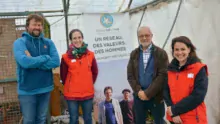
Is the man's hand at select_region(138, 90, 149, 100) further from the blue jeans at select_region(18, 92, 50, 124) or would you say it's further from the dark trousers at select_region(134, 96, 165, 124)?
the blue jeans at select_region(18, 92, 50, 124)

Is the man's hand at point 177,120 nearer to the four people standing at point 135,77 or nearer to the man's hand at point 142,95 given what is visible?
the four people standing at point 135,77

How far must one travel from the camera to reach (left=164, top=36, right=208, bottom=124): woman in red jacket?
204cm

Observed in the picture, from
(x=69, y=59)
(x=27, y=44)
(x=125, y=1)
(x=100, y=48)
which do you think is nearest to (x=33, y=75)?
(x=27, y=44)

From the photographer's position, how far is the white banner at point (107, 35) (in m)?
3.52

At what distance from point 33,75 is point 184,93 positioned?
1.47m

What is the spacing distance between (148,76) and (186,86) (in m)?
0.58

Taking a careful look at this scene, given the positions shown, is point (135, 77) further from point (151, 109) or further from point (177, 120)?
point (177, 120)

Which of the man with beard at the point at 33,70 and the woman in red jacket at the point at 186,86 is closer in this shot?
the woman in red jacket at the point at 186,86

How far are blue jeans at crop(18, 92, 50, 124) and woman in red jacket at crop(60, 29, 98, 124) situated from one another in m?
0.31

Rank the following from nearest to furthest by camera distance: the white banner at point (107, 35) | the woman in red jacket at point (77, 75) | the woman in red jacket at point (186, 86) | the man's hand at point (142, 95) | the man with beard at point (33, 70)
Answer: the woman in red jacket at point (186, 86) → the man with beard at point (33, 70) → the man's hand at point (142, 95) → the woman in red jacket at point (77, 75) → the white banner at point (107, 35)

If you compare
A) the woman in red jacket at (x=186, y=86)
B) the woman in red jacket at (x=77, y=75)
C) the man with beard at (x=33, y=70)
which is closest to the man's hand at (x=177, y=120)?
the woman in red jacket at (x=186, y=86)

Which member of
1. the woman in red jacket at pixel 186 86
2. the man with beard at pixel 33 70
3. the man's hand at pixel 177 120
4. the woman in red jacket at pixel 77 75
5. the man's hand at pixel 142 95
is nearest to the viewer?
the woman in red jacket at pixel 186 86

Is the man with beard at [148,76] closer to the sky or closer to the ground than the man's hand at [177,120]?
closer to the sky

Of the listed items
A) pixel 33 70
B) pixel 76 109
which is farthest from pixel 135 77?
pixel 33 70
